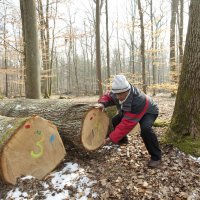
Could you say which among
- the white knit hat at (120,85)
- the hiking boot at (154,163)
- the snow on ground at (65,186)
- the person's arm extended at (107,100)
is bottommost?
the snow on ground at (65,186)

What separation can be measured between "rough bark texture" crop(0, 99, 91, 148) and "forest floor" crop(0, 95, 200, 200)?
459mm

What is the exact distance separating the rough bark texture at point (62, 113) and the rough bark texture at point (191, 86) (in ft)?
5.55

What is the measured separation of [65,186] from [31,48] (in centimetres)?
430

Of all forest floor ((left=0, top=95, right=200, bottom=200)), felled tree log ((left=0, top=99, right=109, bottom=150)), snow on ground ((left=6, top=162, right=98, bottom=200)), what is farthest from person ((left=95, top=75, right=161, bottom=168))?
snow on ground ((left=6, top=162, right=98, bottom=200))

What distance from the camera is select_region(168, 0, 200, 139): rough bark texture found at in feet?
13.6

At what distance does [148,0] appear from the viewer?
60.1ft

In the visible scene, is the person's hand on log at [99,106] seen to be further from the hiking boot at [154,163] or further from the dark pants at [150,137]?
the hiking boot at [154,163]

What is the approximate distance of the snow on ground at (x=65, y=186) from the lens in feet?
10.3

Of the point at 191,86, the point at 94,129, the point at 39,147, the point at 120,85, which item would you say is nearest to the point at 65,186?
the point at 39,147

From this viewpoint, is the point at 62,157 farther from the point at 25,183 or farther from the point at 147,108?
the point at 147,108

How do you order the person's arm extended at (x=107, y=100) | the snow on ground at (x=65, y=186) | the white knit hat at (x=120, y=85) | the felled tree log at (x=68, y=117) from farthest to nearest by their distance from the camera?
1. the person's arm extended at (x=107, y=100)
2. the felled tree log at (x=68, y=117)
3. the white knit hat at (x=120, y=85)
4. the snow on ground at (x=65, y=186)

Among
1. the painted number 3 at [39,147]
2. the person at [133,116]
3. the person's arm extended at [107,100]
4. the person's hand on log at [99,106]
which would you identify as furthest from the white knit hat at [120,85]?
the painted number 3 at [39,147]

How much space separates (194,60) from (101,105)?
1789 millimetres

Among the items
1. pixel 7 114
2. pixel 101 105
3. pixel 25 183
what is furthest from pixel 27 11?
pixel 25 183
